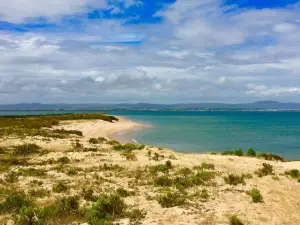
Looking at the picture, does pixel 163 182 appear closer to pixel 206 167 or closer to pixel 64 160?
pixel 206 167

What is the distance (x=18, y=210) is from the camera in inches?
540

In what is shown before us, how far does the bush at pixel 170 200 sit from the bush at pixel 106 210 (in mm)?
1652

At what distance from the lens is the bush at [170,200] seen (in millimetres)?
14734

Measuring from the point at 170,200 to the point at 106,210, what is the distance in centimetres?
292

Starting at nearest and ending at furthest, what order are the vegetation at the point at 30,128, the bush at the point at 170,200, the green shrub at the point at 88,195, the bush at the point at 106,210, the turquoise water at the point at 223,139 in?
1. the bush at the point at 106,210
2. the bush at the point at 170,200
3. the green shrub at the point at 88,195
4. the vegetation at the point at 30,128
5. the turquoise water at the point at 223,139

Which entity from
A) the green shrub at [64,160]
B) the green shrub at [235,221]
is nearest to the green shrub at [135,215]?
the green shrub at [235,221]

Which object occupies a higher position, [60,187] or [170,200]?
[60,187]

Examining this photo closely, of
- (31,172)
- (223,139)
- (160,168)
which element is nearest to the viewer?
(31,172)

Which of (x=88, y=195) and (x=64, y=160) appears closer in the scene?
(x=88, y=195)

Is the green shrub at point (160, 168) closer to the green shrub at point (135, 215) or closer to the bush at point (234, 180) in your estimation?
the bush at point (234, 180)

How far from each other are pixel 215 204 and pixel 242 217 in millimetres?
1628

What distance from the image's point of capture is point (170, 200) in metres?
15.1

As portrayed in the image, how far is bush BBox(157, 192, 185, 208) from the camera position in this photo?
1473 centimetres

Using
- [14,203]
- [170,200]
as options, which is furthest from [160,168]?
[14,203]
